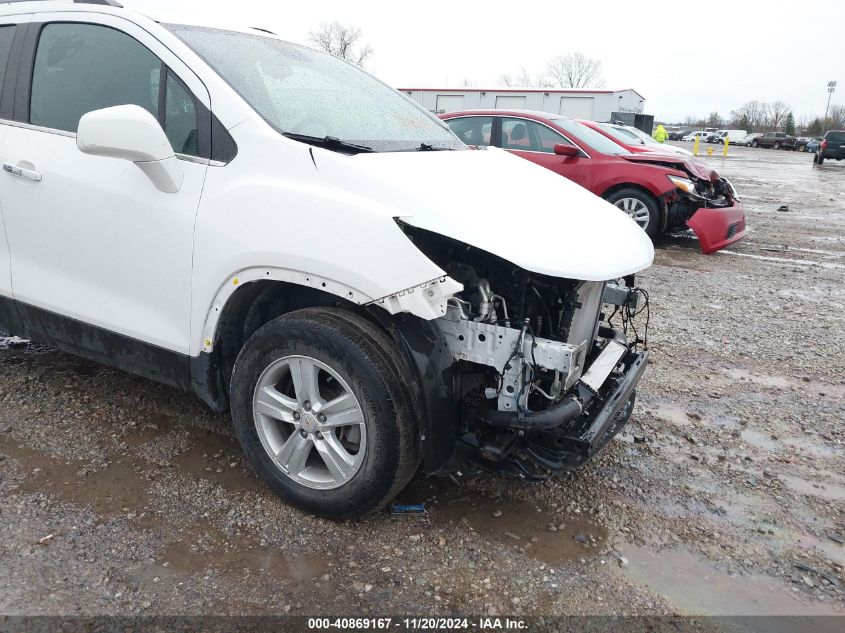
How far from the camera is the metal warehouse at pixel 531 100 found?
23641 mm

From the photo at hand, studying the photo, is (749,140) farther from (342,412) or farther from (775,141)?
(342,412)

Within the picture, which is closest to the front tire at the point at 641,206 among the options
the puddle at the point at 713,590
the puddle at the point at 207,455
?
the puddle at the point at 713,590

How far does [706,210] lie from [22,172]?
7166 millimetres

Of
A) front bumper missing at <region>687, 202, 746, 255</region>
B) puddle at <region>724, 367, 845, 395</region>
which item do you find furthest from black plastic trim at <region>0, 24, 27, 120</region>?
front bumper missing at <region>687, 202, 746, 255</region>

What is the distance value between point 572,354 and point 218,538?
5.07 feet

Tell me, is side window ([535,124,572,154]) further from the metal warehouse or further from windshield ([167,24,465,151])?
the metal warehouse

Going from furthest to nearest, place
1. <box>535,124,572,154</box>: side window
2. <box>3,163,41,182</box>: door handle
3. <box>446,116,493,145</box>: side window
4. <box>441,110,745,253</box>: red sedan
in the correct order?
<box>446,116,493,145</box>: side window, <box>535,124,572,154</box>: side window, <box>441,110,745,253</box>: red sedan, <box>3,163,41,182</box>: door handle

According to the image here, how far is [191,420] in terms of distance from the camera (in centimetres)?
345

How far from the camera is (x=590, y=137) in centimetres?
871

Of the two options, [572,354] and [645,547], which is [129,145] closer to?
[572,354]

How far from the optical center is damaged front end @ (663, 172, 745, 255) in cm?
770

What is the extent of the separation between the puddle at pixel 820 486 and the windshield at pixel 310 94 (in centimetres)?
235

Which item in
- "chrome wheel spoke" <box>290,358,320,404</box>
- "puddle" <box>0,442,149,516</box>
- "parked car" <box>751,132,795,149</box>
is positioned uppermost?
"parked car" <box>751,132,795,149</box>

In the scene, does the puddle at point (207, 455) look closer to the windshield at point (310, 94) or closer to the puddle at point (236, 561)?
the puddle at point (236, 561)
